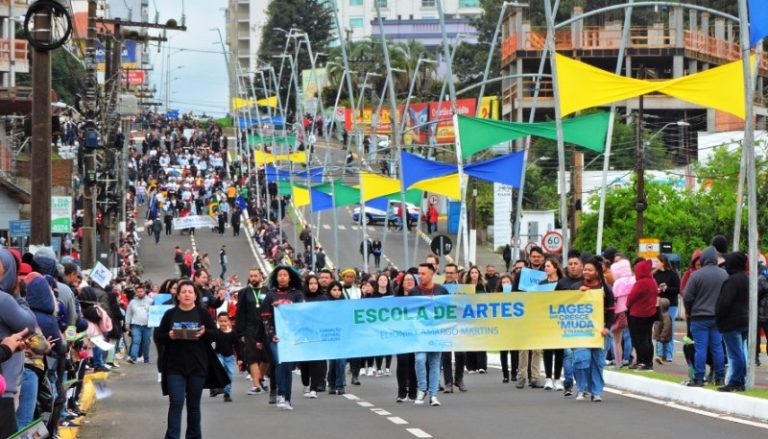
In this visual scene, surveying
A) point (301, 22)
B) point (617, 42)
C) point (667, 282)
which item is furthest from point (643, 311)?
point (301, 22)

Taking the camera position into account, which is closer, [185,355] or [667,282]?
[185,355]

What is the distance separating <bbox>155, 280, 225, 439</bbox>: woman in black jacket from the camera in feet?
51.6

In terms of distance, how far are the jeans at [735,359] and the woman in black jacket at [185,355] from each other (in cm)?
692

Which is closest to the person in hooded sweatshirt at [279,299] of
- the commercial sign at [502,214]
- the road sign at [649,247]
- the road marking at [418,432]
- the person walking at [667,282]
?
the road marking at [418,432]

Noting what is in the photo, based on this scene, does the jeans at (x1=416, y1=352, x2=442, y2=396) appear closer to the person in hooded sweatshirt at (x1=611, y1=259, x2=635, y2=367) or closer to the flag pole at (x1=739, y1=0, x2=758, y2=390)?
the flag pole at (x1=739, y1=0, x2=758, y2=390)

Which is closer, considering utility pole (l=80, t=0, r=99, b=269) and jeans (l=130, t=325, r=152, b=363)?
jeans (l=130, t=325, r=152, b=363)

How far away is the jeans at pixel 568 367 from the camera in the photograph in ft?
74.0

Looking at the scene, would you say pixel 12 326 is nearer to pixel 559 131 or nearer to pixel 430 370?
pixel 430 370

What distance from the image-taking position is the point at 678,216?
66.4 m

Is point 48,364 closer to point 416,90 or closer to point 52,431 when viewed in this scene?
point 52,431

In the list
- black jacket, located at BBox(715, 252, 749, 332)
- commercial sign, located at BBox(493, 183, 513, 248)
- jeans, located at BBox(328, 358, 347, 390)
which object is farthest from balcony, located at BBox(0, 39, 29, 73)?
black jacket, located at BBox(715, 252, 749, 332)

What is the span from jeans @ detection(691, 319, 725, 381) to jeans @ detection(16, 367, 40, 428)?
9697 mm

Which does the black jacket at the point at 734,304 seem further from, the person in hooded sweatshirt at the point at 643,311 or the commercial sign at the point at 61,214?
the commercial sign at the point at 61,214

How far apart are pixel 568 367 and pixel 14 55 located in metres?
56.8
